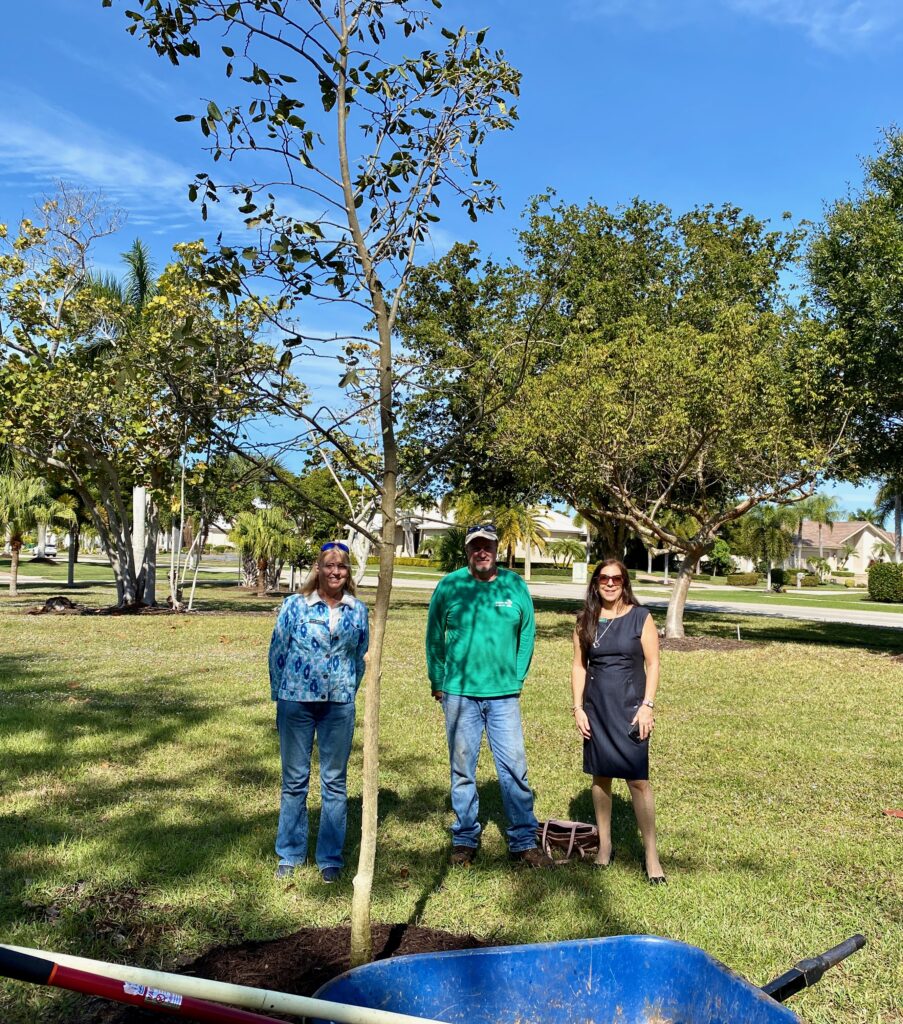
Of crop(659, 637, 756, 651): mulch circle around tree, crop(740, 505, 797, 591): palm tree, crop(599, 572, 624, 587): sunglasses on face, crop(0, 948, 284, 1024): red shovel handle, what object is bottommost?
crop(659, 637, 756, 651): mulch circle around tree

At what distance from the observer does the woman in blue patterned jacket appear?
4746 mm

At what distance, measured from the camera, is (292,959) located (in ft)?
11.5

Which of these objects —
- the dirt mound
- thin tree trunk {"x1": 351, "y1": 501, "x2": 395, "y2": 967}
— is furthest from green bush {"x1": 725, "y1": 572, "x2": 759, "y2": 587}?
thin tree trunk {"x1": 351, "y1": 501, "x2": 395, "y2": 967}

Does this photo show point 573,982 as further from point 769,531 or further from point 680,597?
point 769,531

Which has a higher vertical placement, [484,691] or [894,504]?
[894,504]

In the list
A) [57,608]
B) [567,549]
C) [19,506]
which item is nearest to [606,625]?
[57,608]

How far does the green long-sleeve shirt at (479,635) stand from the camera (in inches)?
201

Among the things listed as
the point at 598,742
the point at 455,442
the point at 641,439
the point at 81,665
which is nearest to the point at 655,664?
the point at 598,742

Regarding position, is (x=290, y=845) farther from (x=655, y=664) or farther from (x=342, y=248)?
(x=342, y=248)

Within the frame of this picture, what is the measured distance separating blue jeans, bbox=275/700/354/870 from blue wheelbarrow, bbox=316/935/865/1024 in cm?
220

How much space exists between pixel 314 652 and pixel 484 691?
3.32 ft

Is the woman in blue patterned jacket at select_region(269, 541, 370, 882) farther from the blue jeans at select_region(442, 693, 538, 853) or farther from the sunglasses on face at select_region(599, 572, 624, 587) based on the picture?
the sunglasses on face at select_region(599, 572, 624, 587)

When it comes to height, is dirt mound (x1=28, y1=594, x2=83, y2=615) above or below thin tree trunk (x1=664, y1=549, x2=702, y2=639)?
below

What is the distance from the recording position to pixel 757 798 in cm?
656
